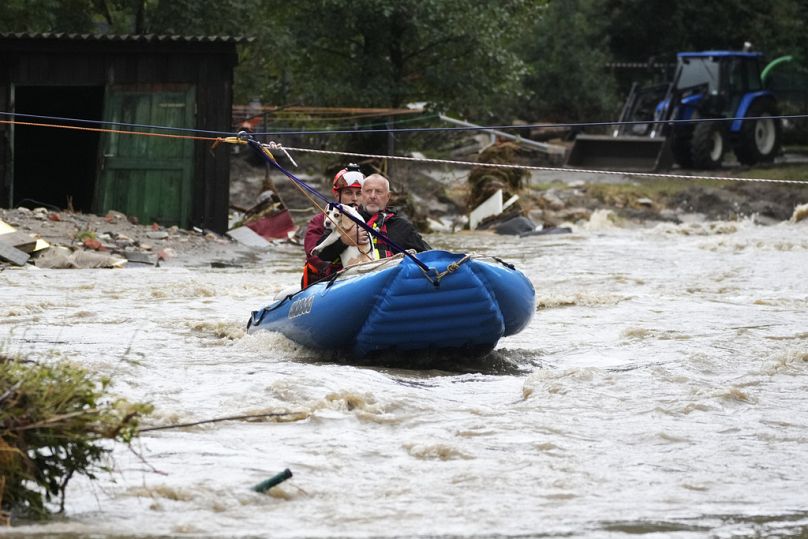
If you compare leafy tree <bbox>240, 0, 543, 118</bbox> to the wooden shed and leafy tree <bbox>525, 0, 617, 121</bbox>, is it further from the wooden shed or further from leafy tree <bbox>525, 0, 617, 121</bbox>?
leafy tree <bbox>525, 0, 617, 121</bbox>

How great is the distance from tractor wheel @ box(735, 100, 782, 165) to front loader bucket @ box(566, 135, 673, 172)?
262cm

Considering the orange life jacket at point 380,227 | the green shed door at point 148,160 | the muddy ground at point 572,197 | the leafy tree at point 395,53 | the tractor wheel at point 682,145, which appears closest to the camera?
the orange life jacket at point 380,227

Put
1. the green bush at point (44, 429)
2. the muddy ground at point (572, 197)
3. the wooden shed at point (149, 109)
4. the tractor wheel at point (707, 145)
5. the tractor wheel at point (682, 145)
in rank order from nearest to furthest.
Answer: the green bush at point (44, 429), the wooden shed at point (149, 109), the muddy ground at point (572, 197), the tractor wheel at point (707, 145), the tractor wheel at point (682, 145)

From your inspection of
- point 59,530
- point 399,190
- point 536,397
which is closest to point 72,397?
point 59,530

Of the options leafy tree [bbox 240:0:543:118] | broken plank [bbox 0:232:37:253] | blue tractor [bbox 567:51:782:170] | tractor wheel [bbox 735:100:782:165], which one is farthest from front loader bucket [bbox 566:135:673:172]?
broken plank [bbox 0:232:37:253]

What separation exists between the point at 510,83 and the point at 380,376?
17209 millimetres

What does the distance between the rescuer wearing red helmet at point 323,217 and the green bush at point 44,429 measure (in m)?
3.97

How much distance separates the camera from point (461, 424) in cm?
687

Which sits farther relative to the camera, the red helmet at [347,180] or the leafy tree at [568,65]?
the leafy tree at [568,65]

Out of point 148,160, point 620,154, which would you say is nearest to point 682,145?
point 620,154

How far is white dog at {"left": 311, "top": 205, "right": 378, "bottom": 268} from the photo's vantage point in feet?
28.4

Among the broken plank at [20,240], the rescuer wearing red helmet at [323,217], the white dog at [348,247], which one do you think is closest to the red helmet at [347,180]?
the rescuer wearing red helmet at [323,217]

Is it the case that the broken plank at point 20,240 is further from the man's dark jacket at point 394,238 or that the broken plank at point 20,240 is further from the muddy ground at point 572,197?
the man's dark jacket at point 394,238

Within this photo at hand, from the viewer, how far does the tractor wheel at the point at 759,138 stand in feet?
88.2
